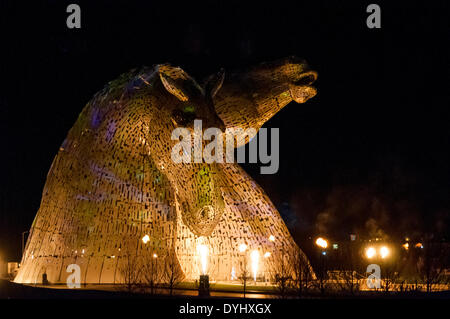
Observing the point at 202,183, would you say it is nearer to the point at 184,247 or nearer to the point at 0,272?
the point at 184,247

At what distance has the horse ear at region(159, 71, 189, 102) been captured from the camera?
15.2 m

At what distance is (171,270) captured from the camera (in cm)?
1684

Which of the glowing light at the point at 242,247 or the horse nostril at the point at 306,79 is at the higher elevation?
the horse nostril at the point at 306,79

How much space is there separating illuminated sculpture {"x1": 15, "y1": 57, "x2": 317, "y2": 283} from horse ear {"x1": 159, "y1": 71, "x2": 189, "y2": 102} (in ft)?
0.08

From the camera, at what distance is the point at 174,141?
1675 centimetres

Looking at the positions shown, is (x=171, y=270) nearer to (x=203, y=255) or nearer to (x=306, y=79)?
(x=203, y=255)

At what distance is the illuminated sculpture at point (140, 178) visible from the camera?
16141 millimetres

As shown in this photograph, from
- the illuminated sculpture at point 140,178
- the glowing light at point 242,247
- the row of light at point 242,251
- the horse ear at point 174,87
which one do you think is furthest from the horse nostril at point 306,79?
the glowing light at point 242,247

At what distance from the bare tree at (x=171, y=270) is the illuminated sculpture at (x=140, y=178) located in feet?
0.56

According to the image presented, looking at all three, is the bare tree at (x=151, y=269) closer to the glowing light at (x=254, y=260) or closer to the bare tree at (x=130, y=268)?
the bare tree at (x=130, y=268)

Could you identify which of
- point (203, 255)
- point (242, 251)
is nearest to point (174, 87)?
point (203, 255)

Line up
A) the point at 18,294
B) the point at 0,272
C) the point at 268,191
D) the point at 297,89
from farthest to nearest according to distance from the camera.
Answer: the point at 268,191 → the point at 0,272 → the point at 297,89 → the point at 18,294
